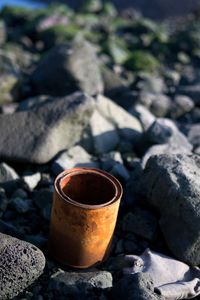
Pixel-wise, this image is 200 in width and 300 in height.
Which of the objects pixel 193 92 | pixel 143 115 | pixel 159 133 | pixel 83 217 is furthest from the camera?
pixel 193 92

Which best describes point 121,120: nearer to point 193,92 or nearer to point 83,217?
point 193,92

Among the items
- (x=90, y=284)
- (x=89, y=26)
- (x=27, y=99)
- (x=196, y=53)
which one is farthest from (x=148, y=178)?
(x=89, y=26)

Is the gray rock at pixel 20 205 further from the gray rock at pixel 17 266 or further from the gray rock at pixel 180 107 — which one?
the gray rock at pixel 180 107

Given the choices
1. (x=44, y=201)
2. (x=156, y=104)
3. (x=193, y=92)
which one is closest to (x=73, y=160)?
(x=44, y=201)

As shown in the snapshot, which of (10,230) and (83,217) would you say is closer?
(83,217)

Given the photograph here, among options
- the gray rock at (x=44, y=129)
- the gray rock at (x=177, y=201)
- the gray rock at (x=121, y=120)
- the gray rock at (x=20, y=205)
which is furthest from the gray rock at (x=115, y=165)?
the gray rock at (x=20, y=205)

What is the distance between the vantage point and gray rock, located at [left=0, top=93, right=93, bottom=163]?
568 centimetres

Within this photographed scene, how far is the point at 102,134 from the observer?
6.44 m

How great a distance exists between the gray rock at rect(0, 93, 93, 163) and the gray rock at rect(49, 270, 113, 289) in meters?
1.88

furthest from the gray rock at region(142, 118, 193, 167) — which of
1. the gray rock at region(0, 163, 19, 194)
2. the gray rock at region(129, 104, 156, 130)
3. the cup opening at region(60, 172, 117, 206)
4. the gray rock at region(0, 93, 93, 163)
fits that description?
the gray rock at region(0, 163, 19, 194)

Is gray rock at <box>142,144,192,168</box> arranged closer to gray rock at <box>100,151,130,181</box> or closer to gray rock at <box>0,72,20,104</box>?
gray rock at <box>100,151,130,181</box>

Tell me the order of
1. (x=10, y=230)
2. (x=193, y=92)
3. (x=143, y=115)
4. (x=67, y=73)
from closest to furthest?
(x=10, y=230), (x=143, y=115), (x=67, y=73), (x=193, y=92)

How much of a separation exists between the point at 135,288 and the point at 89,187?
4.05ft

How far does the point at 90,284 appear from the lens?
403cm
